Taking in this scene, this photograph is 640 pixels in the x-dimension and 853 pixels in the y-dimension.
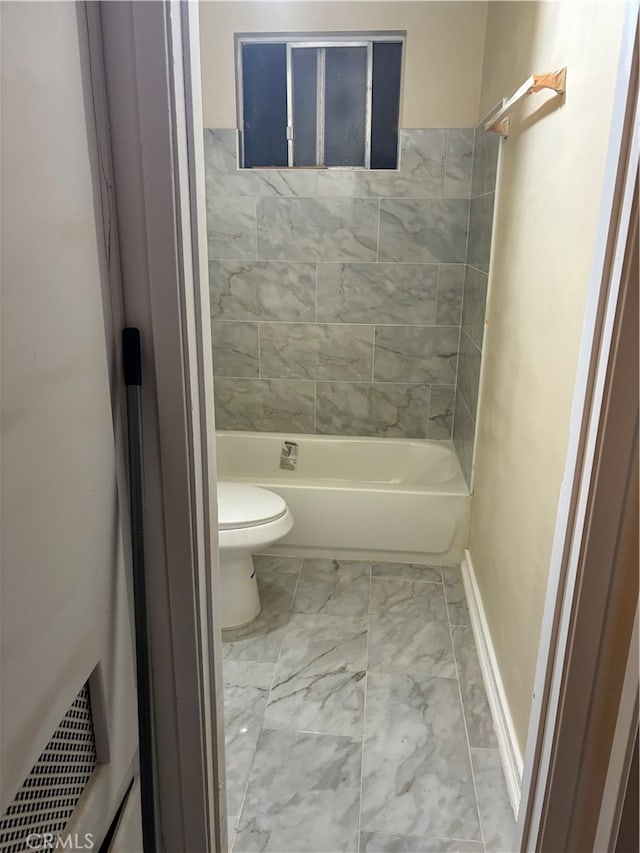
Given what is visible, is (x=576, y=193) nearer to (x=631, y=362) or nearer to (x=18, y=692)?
(x=631, y=362)

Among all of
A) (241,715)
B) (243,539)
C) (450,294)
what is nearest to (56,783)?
(241,715)

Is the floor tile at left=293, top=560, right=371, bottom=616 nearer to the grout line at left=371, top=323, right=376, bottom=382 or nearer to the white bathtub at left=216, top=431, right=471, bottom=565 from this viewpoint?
the white bathtub at left=216, top=431, right=471, bottom=565

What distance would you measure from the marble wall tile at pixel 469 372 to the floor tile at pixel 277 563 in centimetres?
104

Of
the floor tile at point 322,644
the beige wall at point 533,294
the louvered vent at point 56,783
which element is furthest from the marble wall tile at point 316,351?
the louvered vent at point 56,783

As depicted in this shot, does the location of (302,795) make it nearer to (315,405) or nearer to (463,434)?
(463,434)

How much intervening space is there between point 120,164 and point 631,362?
83cm

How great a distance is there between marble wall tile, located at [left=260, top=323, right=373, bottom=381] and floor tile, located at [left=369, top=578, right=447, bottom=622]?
112 cm

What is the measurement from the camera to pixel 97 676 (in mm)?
917

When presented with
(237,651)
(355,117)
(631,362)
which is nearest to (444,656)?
(237,651)

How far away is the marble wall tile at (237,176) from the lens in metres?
3.00

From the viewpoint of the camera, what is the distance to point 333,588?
8.68 feet

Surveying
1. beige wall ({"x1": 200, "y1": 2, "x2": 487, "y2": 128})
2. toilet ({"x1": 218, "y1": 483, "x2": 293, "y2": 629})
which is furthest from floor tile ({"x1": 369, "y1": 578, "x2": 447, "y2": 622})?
beige wall ({"x1": 200, "y1": 2, "x2": 487, "y2": 128})

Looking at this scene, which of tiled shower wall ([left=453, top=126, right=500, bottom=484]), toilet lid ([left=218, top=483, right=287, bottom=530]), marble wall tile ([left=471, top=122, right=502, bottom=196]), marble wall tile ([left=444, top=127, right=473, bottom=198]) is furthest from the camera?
marble wall tile ([left=444, top=127, right=473, bottom=198])

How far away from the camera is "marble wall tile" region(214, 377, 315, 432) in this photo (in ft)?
10.9
